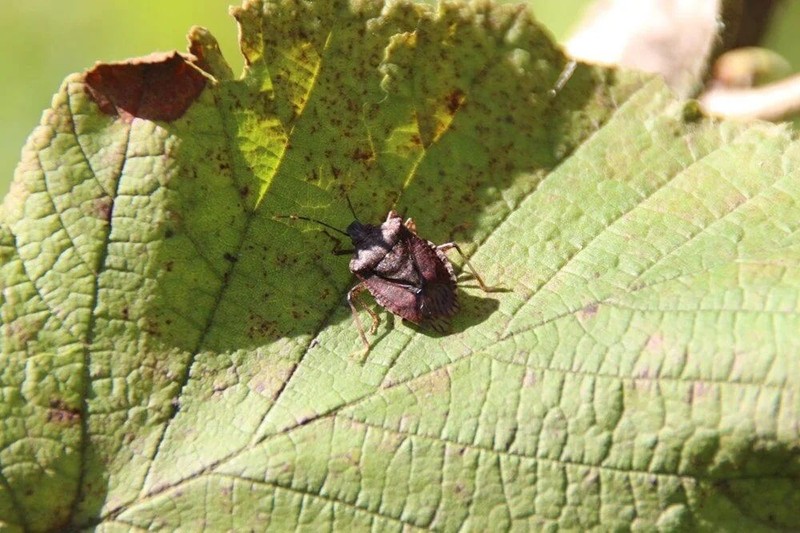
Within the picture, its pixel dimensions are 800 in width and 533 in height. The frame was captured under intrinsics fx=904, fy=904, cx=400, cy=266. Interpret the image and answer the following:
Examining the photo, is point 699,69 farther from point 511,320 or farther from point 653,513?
point 653,513

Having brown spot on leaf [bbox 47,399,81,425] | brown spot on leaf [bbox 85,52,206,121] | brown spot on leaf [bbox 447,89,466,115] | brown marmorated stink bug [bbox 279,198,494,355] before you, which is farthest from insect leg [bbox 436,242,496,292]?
brown spot on leaf [bbox 47,399,81,425]

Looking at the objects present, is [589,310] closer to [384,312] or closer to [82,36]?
[384,312]

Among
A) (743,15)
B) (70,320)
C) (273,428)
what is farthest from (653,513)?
(743,15)

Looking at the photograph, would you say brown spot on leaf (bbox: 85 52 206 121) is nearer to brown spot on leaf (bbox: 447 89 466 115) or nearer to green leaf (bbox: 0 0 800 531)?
green leaf (bbox: 0 0 800 531)

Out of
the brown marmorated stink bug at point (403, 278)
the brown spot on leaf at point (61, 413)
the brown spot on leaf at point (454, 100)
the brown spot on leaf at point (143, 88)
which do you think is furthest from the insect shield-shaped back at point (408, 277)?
the brown spot on leaf at point (61, 413)

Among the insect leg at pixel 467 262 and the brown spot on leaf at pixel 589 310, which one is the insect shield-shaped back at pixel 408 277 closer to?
the insect leg at pixel 467 262

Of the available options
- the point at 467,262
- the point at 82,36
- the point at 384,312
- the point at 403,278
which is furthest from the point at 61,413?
the point at 82,36

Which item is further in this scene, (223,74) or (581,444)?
(223,74)

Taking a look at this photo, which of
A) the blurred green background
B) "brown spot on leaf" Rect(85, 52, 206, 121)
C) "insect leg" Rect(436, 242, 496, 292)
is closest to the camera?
"brown spot on leaf" Rect(85, 52, 206, 121)
